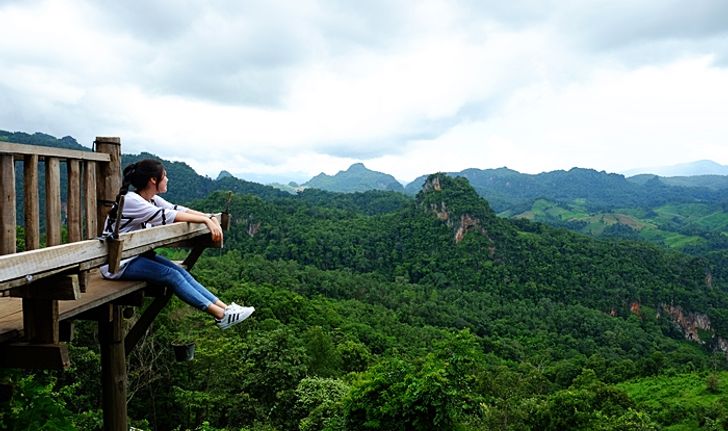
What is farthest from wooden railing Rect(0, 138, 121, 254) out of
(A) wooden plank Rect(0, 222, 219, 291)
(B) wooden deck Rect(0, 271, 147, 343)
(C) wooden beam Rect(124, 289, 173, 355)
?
(C) wooden beam Rect(124, 289, 173, 355)

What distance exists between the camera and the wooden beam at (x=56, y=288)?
6.51ft

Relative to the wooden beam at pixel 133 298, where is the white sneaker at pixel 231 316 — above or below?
below

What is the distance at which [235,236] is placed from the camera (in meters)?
66.6

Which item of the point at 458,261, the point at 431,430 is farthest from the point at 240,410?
the point at 458,261

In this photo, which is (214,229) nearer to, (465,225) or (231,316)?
(231,316)

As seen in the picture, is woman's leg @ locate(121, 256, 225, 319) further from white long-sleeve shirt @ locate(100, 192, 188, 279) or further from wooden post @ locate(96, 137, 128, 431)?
wooden post @ locate(96, 137, 128, 431)

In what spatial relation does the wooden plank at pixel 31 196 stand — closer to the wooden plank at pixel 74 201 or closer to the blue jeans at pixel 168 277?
the wooden plank at pixel 74 201

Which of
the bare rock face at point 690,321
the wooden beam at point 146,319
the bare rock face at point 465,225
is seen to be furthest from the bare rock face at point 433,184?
the wooden beam at point 146,319

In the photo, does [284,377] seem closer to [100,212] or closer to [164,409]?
[164,409]

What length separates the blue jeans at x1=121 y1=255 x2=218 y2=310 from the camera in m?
2.96

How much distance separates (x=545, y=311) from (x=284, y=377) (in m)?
45.1

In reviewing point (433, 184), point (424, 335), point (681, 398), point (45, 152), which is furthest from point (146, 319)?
point (433, 184)

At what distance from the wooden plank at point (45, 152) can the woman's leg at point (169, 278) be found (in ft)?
2.23

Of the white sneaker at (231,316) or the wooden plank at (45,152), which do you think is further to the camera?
the white sneaker at (231,316)
